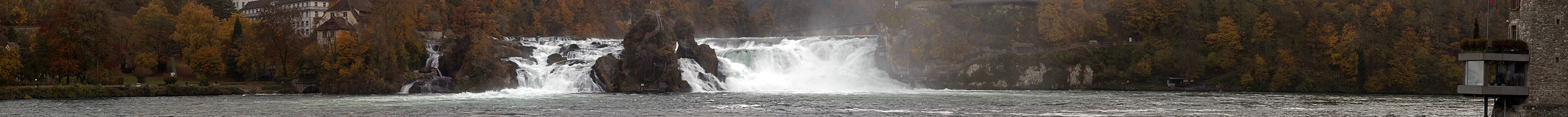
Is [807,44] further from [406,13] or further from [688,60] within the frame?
[406,13]

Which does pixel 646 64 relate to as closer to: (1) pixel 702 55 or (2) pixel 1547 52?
(1) pixel 702 55

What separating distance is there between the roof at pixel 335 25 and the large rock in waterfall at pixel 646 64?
18927 mm

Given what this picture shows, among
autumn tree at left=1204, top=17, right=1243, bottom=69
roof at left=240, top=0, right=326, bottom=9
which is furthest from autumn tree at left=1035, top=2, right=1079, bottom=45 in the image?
roof at left=240, top=0, right=326, bottom=9

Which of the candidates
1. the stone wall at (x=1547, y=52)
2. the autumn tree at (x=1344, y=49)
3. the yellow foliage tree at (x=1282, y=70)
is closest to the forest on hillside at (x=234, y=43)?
the yellow foliage tree at (x=1282, y=70)

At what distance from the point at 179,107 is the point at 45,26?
31386 mm

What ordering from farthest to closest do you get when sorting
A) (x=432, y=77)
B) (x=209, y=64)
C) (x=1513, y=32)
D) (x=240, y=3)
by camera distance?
(x=240, y=3), (x=209, y=64), (x=432, y=77), (x=1513, y=32)

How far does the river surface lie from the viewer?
63.6 metres

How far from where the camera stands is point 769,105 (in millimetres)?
72062

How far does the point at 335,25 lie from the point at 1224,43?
5867cm

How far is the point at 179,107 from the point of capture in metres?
69.4

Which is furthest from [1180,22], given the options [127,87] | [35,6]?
[35,6]

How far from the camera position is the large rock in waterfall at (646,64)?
93938 mm

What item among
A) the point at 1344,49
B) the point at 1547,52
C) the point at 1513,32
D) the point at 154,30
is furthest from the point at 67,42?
the point at 1547,52

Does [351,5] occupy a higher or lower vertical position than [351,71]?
higher
